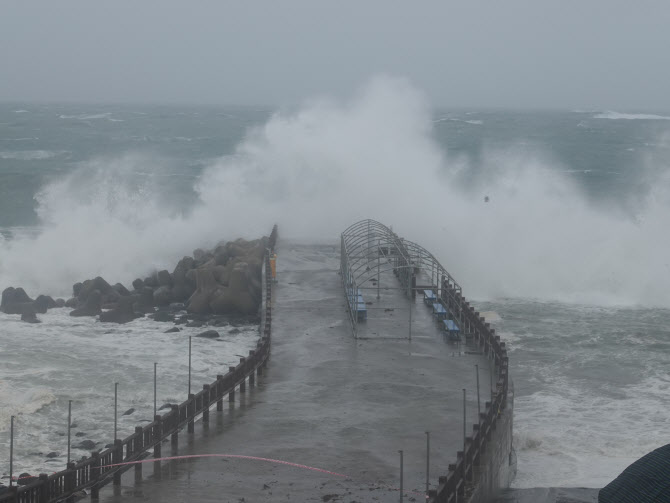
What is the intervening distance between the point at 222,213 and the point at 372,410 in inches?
1227

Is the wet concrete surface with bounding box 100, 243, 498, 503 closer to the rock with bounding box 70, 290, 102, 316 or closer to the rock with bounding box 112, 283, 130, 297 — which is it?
the rock with bounding box 70, 290, 102, 316

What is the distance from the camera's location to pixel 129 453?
1484 centimetres

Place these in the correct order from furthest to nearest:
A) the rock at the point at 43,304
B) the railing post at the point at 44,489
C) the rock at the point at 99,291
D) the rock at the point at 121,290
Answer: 1. the rock at the point at 121,290
2. the rock at the point at 99,291
3. the rock at the point at 43,304
4. the railing post at the point at 44,489

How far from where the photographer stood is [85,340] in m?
29.4

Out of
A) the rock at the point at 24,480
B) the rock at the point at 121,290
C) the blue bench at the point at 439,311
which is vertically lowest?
the rock at the point at 24,480

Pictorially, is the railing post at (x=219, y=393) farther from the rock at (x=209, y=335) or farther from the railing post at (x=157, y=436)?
the rock at (x=209, y=335)

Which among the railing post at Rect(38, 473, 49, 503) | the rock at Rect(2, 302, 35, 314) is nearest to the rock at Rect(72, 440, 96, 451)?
the railing post at Rect(38, 473, 49, 503)

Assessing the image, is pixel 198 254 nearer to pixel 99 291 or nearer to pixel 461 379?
pixel 99 291

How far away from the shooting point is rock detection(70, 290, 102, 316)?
33.2 m

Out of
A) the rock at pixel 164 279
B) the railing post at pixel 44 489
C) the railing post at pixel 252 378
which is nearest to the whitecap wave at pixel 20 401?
the railing post at pixel 252 378

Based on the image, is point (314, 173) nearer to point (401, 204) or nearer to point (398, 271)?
point (401, 204)

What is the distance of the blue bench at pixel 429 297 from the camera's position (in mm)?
27766

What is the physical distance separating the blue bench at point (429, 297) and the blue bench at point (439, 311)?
3.45 ft

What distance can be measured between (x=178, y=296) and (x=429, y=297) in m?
11.9
